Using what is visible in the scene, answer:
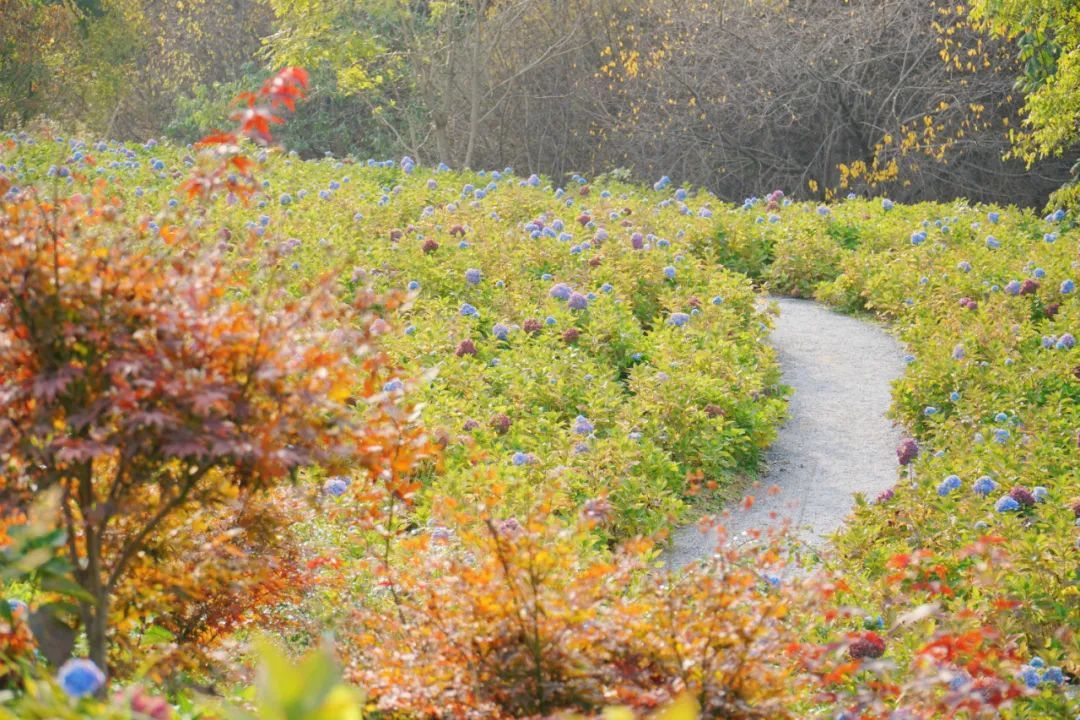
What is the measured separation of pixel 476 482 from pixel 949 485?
1.90 meters

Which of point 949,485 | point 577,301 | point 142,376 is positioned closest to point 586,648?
point 142,376

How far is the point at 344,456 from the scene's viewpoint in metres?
2.66

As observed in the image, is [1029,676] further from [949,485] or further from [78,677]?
[78,677]

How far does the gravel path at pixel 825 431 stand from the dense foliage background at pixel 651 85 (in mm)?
4065

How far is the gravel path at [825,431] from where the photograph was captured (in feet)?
18.3

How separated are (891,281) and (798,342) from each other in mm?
964

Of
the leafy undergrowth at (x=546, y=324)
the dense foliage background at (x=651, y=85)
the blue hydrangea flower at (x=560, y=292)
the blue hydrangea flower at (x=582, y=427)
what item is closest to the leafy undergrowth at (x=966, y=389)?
the leafy undergrowth at (x=546, y=324)

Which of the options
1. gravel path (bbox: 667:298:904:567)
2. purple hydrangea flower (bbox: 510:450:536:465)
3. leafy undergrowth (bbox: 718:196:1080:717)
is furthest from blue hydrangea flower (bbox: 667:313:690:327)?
purple hydrangea flower (bbox: 510:450:536:465)

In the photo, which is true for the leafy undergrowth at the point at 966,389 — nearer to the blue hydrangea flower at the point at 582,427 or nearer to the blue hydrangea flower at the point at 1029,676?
the blue hydrangea flower at the point at 1029,676

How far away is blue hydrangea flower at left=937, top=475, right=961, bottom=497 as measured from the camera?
5031 millimetres

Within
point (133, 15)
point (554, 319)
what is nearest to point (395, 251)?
point (554, 319)

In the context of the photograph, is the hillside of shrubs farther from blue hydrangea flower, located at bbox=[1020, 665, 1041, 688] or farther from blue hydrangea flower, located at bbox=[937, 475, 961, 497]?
blue hydrangea flower, located at bbox=[1020, 665, 1041, 688]

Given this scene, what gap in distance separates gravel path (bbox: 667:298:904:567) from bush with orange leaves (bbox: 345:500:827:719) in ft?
5.25

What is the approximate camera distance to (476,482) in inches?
197
